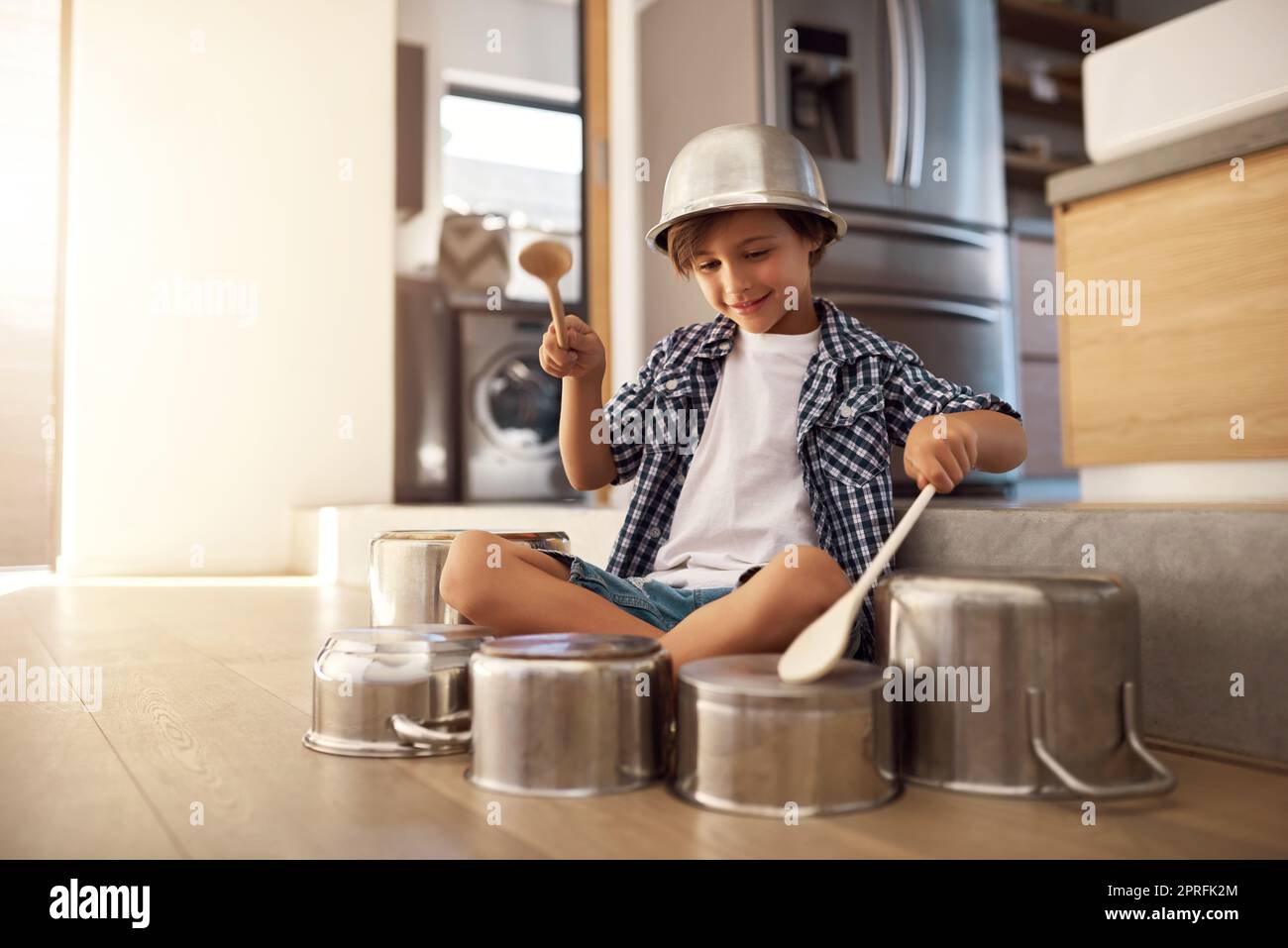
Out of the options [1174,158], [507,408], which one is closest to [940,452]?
[1174,158]

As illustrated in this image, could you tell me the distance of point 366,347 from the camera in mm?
3420

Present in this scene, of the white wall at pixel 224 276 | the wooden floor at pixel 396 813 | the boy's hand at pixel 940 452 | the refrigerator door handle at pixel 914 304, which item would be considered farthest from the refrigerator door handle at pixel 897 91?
the wooden floor at pixel 396 813

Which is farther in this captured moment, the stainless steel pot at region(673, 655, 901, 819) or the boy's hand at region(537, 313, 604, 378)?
the boy's hand at region(537, 313, 604, 378)

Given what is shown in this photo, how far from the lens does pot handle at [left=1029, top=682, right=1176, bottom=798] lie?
2.68 ft

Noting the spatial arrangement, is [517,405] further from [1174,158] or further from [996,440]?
[996,440]

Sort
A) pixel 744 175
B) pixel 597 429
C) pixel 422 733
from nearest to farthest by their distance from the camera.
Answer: pixel 422 733 → pixel 744 175 → pixel 597 429

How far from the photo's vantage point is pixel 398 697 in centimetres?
97

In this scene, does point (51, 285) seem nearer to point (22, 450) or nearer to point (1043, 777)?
point (22, 450)

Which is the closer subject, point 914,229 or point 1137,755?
point 1137,755

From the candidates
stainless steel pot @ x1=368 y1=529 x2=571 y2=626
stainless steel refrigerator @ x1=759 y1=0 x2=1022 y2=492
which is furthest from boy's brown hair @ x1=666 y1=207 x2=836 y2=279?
stainless steel refrigerator @ x1=759 y1=0 x2=1022 y2=492

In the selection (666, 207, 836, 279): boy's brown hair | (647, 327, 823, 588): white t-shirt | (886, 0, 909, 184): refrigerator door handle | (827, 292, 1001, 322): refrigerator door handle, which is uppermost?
(886, 0, 909, 184): refrigerator door handle

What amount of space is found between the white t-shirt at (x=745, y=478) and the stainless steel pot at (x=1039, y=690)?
358 mm

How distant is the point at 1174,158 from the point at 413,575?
1.11 m

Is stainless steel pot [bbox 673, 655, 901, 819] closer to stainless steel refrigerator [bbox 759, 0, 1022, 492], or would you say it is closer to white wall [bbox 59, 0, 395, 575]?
stainless steel refrigerator [bbox 759, 0, 1022, 492]
